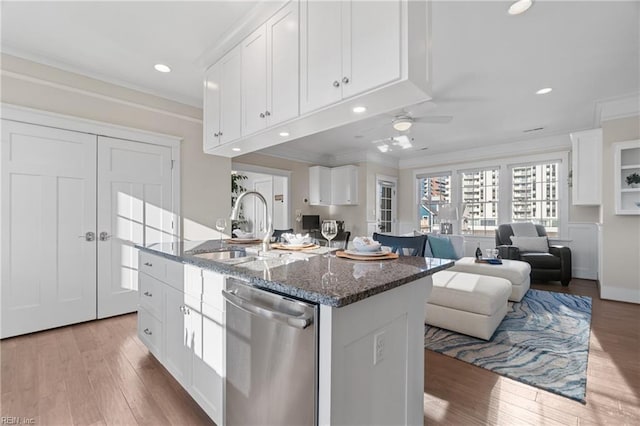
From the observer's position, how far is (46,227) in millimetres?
2883

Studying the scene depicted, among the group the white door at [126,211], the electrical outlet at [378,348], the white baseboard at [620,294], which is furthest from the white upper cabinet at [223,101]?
the white baseboard at [620,294]

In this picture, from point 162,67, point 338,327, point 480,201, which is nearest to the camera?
point 338,327

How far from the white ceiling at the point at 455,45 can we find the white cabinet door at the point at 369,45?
1023 millimetres

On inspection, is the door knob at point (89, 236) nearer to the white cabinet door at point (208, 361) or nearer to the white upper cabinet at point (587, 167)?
the white cabinet door at point (208, 361)

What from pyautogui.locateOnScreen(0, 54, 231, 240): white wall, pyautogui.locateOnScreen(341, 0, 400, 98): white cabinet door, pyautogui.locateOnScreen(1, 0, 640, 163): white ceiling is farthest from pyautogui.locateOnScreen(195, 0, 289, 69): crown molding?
pyautogui.locateOnScreen(0, 54, 231, 240): white wall

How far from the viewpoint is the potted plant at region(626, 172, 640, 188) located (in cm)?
367

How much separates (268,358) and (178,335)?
3.19ft

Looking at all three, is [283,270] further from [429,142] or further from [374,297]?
[429,142]

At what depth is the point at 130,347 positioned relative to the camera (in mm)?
2500

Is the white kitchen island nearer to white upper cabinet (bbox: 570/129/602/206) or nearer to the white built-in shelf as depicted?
the white built-in shelf

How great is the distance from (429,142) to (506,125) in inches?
52.4

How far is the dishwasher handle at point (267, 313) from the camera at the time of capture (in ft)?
3.18

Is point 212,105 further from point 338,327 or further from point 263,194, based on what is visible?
point 263,194

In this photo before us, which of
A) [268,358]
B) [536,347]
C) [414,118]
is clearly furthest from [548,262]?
[268,358]
